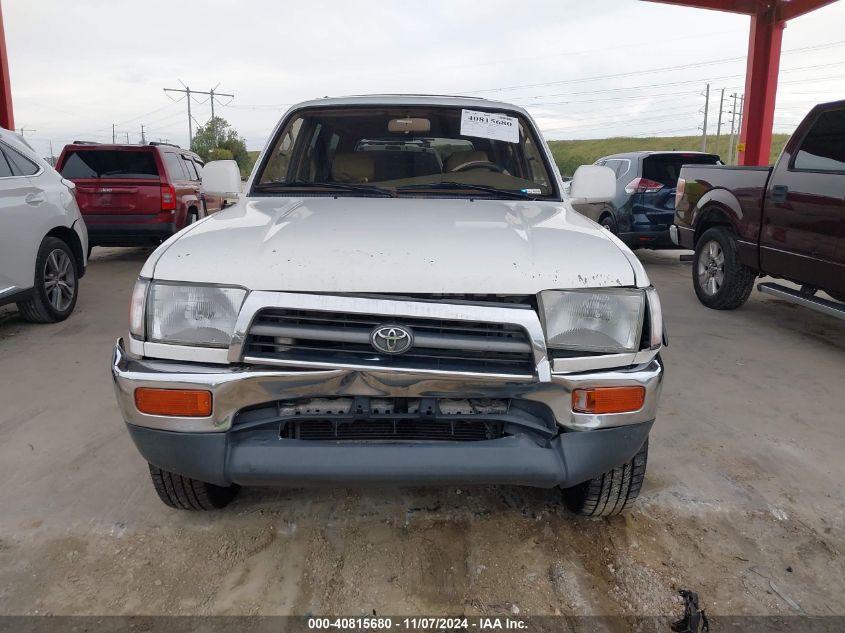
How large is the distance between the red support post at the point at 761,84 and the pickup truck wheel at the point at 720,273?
24.1 ft

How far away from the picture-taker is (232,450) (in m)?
2.05

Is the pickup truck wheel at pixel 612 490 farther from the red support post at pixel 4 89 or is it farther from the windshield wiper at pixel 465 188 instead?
the red support post at pixel 4 89

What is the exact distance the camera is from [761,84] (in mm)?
12578

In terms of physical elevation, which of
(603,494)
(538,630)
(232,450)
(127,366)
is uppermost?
(127,366)

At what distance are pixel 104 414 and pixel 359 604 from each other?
7.61ft

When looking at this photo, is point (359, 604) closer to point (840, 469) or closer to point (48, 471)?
point (48, 471)

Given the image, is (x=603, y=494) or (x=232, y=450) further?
(x=603, y=494)

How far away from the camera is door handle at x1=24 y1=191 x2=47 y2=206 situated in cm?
532

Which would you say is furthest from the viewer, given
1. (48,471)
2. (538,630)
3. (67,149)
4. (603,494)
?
(67,149)

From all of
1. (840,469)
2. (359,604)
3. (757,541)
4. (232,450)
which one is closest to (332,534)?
(359,604)

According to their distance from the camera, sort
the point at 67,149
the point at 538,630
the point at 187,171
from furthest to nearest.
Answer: the point at 187,171 < the point at 67,149 < the point at 538,630

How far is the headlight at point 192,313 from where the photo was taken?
6.69 feet

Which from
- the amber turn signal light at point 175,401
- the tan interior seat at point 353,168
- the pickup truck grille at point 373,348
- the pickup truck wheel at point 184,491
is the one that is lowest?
the pickup truck wheel at point 184,491

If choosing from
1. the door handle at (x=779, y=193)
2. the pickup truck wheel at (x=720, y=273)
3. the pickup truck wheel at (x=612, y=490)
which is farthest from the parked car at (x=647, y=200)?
the pickup truck wheel at (x=612, y=490)
